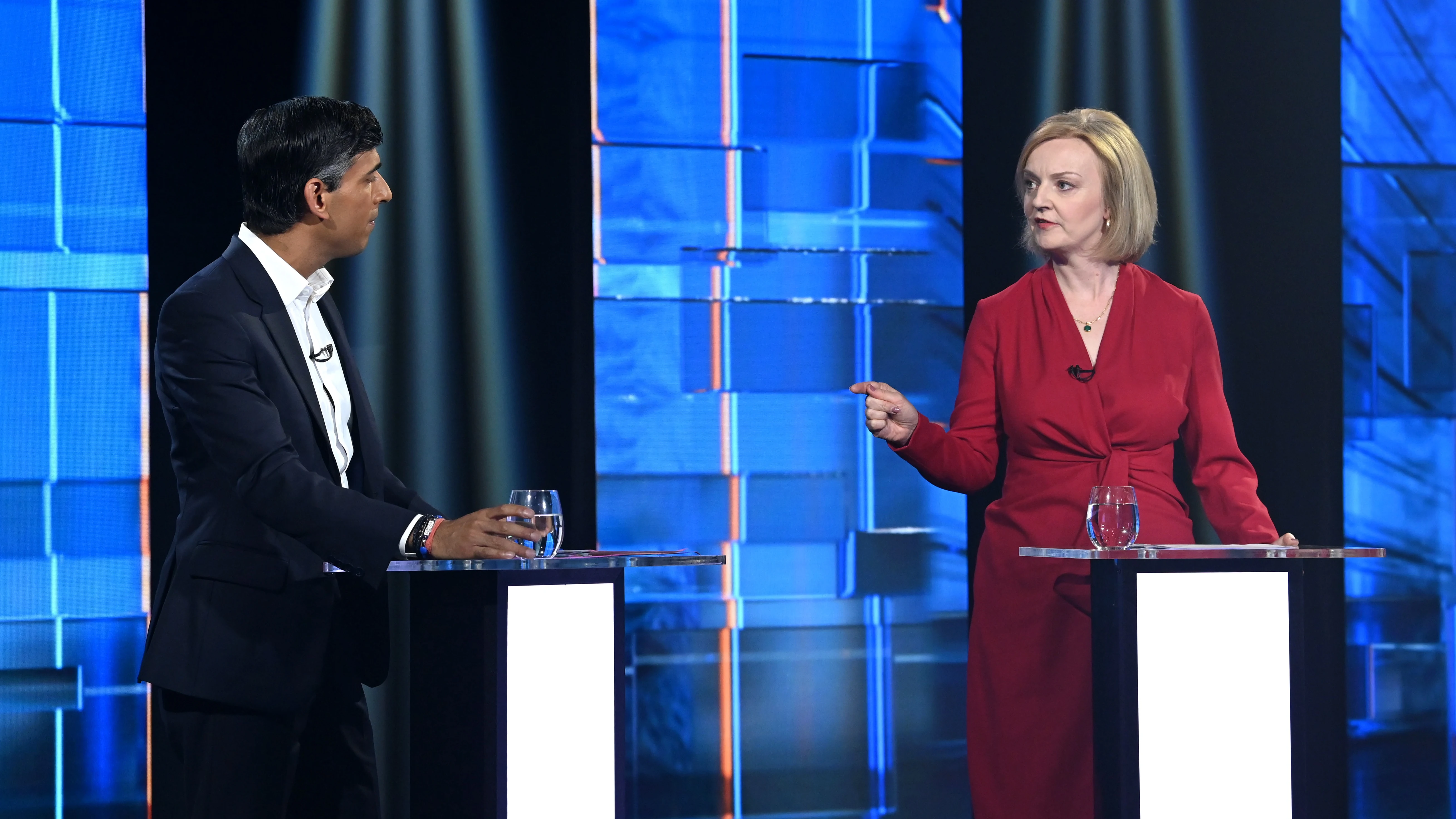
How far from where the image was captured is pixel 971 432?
7.73 ft

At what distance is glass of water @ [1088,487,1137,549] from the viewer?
193cm

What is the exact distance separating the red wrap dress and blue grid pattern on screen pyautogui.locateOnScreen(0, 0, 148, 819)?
210 centimetres

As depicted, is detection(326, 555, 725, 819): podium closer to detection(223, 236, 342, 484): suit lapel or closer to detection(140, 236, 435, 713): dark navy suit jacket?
detection(140, 236, 435, 713): dark navy suit jacket

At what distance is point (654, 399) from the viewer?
3967mm

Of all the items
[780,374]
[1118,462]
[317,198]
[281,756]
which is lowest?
[281,756]

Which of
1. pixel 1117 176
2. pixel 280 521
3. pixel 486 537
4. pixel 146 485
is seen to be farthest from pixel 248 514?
pixel 146 485

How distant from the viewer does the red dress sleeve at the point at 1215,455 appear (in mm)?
2213

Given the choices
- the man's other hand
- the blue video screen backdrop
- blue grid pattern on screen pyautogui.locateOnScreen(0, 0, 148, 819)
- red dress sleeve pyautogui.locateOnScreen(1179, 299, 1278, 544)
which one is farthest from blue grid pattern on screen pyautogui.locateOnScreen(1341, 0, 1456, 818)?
blue grid pattern on screen pyautogui.locateOnScreen(0, 0, 148, 819)

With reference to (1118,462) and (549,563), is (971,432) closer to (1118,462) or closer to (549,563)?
(1118,462)

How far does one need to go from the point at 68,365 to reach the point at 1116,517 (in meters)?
2.57

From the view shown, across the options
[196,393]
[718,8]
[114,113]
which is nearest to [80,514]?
[114,113]

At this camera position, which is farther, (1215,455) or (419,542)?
(1215,455)

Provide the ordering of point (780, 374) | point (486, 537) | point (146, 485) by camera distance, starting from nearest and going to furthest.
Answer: point (486, 537) < point (146, 485) < point (780, 374)

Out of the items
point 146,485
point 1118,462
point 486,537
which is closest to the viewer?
point 486,537
